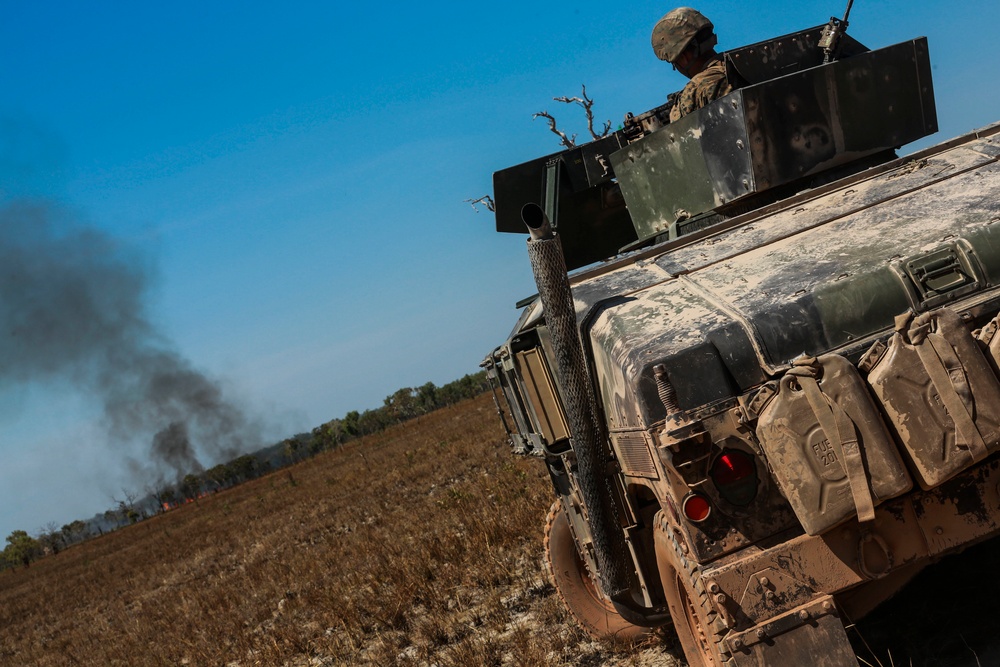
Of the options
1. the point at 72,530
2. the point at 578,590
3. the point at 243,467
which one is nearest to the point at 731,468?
the point at 578,590

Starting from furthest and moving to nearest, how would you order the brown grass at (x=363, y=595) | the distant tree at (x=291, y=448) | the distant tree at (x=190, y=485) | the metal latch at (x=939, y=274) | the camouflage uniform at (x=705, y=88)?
the distant tree at (x=291, y=448)
the distant tree at (x=190, y=485)
the brown grass at (x=363, y=595)
the camouflage uniform at (x=705, y=88)
the metal latch at (x=939, y=274)

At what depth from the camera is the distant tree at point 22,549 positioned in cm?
5094

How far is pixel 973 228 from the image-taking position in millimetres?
3426

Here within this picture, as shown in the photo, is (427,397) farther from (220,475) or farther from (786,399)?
(786,399)

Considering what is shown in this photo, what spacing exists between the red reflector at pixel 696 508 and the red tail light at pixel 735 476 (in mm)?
62

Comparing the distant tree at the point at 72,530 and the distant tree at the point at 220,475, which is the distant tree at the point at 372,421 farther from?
the distant tree at the point at 72,530

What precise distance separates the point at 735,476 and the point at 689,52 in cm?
321

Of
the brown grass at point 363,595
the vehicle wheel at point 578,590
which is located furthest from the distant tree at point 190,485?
the vehicle wheel at point 578,590

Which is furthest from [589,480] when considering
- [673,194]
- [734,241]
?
[673,194]

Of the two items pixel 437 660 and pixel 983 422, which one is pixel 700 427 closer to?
pixel 983 422

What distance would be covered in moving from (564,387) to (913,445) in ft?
3.80

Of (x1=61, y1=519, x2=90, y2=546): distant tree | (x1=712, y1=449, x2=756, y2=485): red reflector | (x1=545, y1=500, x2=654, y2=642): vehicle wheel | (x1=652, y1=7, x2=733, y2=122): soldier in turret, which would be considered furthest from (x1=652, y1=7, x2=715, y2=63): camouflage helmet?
(x1=61, y1=519, x2=90, y2=546): distant tree

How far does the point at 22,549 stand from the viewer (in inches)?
2084

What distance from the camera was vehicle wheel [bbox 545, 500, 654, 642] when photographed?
18.0 ft
